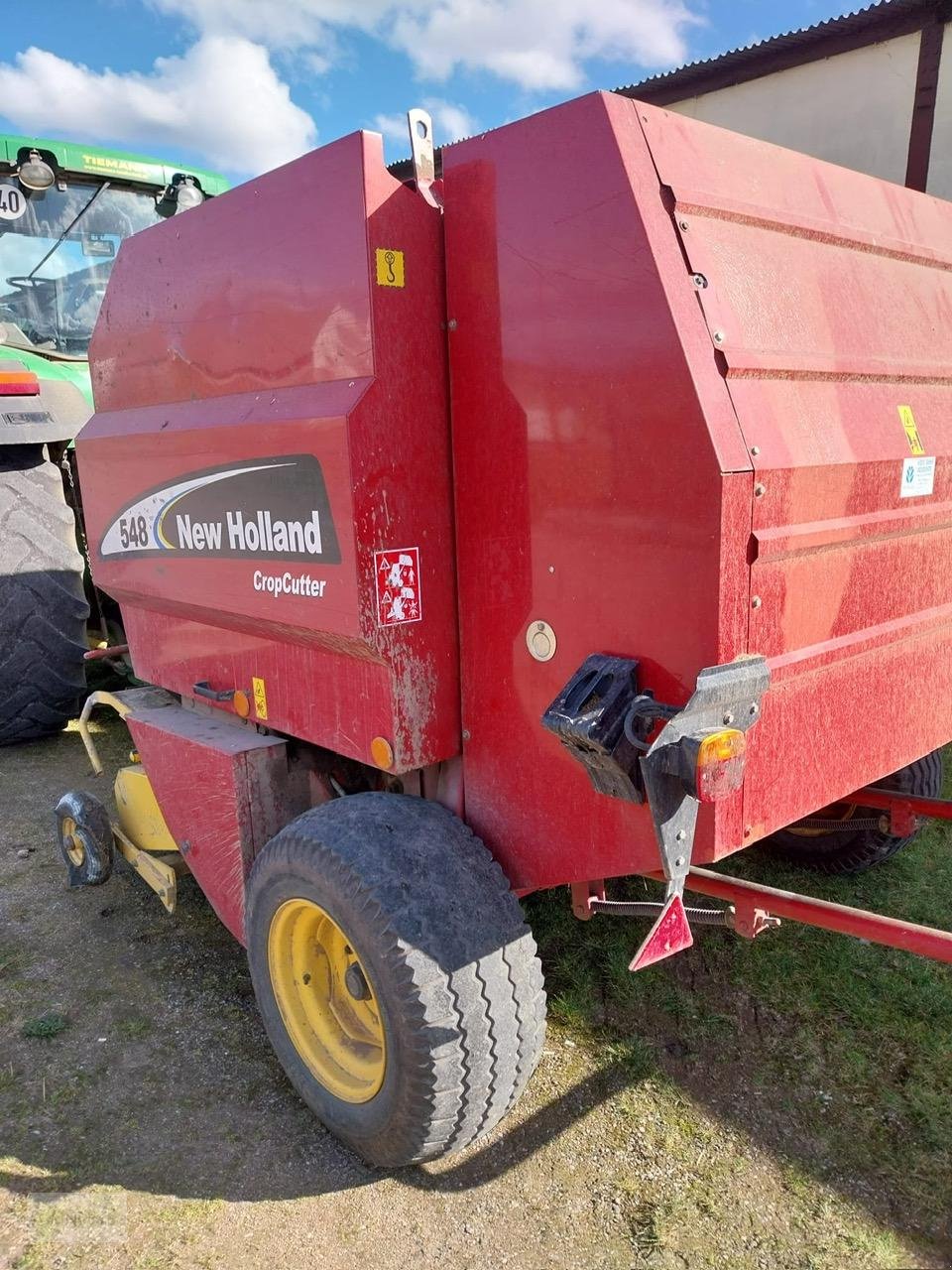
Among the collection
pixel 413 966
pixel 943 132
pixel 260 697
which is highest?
pixel 943 132

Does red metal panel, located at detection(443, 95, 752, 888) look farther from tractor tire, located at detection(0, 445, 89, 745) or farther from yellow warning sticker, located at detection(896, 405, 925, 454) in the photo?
tractor tire, located at detection(0, 445, 89, 745)

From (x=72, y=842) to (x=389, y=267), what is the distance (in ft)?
7.59

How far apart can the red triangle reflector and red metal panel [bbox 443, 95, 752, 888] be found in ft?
0.31

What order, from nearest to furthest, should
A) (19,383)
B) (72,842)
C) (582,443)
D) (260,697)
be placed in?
1. (582,443)
2. (260,697)
3. (72,842)
4. (19,383)

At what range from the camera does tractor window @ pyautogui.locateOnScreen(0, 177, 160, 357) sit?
4.86m

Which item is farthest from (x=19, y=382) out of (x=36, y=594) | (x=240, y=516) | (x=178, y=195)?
(x=240, y=516)

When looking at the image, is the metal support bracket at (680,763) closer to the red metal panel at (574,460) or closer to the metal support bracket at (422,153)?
the red metal panel at (574,460)

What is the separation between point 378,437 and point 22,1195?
6.03 ft

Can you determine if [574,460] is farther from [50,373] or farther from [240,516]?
[50,373]

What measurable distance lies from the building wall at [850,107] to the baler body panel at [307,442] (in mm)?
6344

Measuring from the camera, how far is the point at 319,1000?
232 cm

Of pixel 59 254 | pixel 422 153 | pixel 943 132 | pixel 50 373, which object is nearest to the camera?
pixel 422 153

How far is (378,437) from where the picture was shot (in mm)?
1958

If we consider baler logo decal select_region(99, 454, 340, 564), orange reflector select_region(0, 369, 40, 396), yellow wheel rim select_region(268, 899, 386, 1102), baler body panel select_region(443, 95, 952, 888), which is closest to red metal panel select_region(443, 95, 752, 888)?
baler body panel select_region(443, 95, 952, 888)
